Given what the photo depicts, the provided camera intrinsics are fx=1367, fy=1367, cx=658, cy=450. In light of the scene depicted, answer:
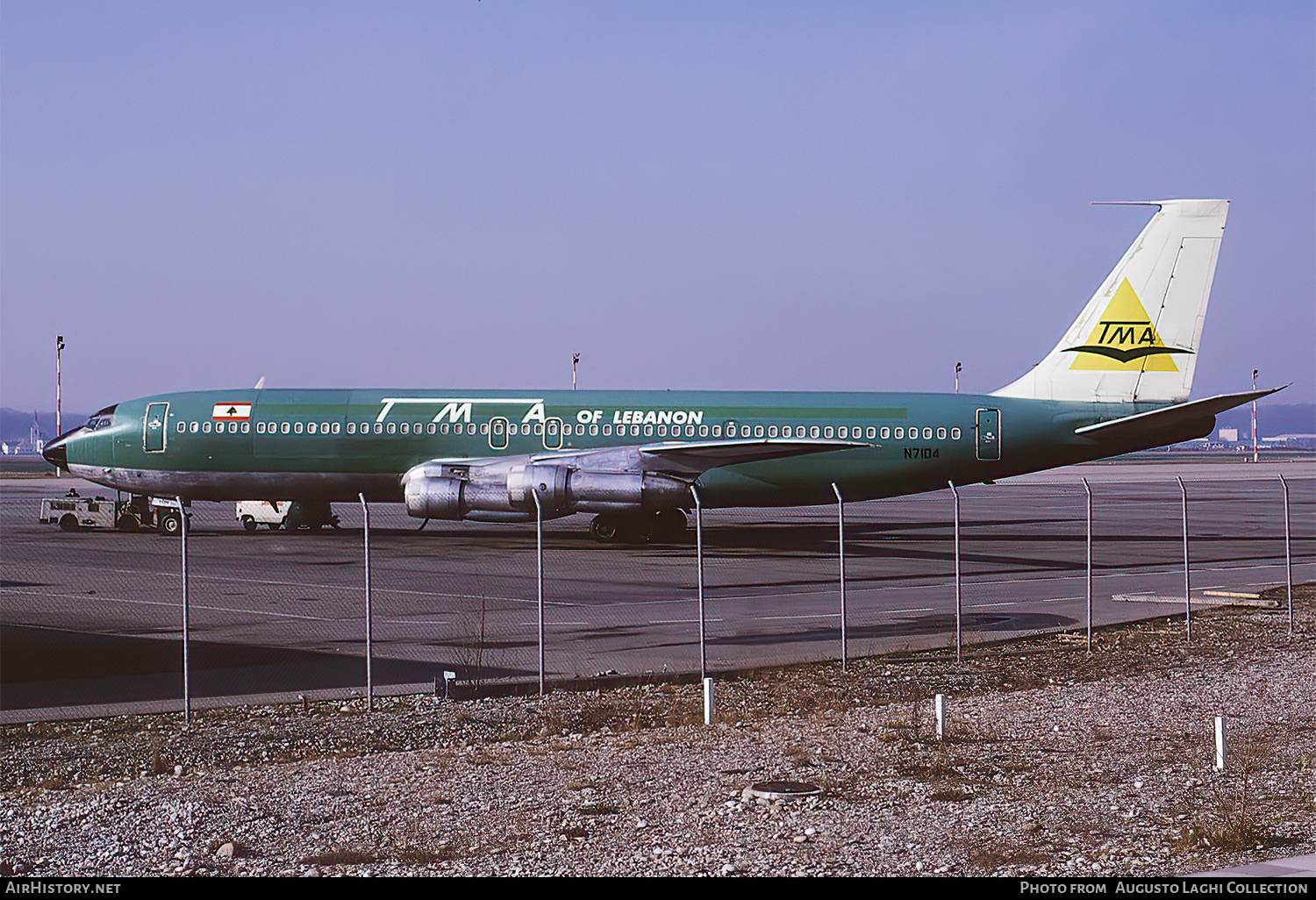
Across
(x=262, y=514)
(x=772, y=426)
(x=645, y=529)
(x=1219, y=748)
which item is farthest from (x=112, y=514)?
(x=1219, y=748)

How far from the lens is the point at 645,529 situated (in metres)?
37.1

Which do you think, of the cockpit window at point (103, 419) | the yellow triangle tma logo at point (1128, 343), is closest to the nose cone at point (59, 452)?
the cockpit window at point (103, 419)

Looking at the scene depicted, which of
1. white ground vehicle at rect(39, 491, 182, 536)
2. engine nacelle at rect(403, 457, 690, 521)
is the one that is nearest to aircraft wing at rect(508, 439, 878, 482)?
engine nacelle at rect(403, 457, 690, 521)

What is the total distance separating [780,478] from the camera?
1446 inches

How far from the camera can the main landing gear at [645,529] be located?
36938mm

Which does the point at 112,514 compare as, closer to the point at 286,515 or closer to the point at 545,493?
the point at 286,515

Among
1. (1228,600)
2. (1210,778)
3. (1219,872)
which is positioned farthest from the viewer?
(1228,600)

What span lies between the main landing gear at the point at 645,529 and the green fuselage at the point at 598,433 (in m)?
1.10

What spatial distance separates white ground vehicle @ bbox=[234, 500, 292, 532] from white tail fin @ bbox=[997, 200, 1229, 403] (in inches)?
882

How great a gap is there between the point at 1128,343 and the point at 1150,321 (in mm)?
833

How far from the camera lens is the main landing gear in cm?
3694

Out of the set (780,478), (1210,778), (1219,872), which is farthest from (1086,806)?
(780,478)
